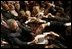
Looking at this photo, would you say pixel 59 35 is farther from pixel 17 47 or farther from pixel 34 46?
pixel 17 47

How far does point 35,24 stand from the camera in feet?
9.99

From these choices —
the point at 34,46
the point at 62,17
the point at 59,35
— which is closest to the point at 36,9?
the point at 62,17

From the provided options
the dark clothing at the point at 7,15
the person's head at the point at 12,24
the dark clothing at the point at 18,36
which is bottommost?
the dark clothing at the point at 18,36

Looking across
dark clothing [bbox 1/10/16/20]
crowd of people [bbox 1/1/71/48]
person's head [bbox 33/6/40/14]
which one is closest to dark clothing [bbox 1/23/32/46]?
crowd of people [bbox 1/1/71/48]

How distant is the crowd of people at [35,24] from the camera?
8.84 feet

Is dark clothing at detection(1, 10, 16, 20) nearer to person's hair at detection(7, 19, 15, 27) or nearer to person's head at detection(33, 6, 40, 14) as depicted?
person's hair at detection(7, 19, 15, 27)

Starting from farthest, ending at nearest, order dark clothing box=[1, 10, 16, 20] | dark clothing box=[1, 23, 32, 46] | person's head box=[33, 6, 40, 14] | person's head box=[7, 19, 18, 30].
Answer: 1. person's head box=[33, 6, 40, 14]
2. dark clothing box=[1, 10, 16, 20]
3. person's head box=[7, 19, 18, 30]
4. dark clothing box=[1, 23, 32, 46]

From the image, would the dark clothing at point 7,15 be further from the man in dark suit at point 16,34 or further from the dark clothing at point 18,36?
the dark clothing at point 18,36

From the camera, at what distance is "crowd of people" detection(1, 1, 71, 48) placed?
106 inches

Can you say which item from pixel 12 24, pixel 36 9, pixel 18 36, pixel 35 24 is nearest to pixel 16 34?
pixel 18 36

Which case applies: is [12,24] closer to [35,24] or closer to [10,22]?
[10,22]

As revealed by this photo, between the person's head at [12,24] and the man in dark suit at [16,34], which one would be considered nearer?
the man in dark suit at [16,34]

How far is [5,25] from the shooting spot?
286cm

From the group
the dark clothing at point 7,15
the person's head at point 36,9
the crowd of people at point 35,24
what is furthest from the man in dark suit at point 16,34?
the person's head at point 36,9
